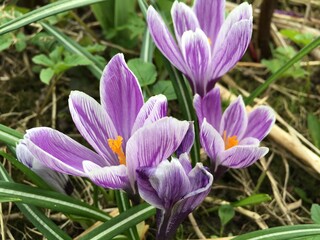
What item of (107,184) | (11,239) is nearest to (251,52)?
(11,239)

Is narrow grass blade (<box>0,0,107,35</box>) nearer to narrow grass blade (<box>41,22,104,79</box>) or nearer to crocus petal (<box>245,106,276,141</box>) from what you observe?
narrow grass blade (<box>41,22,104,79</box>)

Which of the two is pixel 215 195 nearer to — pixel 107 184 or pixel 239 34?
pixel 239 34

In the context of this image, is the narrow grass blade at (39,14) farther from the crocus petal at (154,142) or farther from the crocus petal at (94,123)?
the crocus petal at (154,142)

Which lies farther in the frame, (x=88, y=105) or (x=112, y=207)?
(x=112, y=207)

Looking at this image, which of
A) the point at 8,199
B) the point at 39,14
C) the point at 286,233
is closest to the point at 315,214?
the point at 286,233

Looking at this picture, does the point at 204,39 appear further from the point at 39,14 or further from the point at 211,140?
the point at 39,14

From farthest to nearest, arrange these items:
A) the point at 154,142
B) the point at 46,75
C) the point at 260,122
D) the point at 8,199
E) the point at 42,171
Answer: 1. the point at 46,75
2. the point at 260,122
3. the point at 42,171
4. the point at 8,199
5. the point at 154,142

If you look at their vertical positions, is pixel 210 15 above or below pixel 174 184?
above
